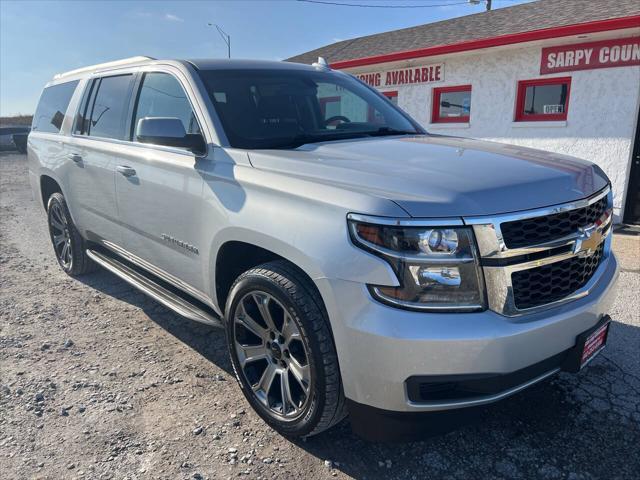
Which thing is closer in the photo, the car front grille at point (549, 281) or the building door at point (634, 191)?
the car front grille at point (549, 281)

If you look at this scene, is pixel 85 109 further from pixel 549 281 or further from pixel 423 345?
pixel 549 281

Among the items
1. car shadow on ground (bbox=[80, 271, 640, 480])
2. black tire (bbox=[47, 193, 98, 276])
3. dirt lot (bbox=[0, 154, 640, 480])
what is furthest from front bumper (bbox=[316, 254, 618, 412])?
black tire (bbox=[47, 193, 98, 276])

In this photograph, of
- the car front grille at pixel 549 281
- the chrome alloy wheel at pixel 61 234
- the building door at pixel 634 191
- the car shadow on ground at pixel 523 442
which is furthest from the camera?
the building door at pixel 634 191

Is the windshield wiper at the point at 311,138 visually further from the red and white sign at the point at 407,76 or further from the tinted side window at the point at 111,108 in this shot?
the red and white sign at the point at 407,76

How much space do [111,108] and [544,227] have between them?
Result: 355cm

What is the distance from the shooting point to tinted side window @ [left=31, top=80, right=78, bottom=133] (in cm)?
523

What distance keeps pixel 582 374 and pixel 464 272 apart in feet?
6.03

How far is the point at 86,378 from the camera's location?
338 centimetres

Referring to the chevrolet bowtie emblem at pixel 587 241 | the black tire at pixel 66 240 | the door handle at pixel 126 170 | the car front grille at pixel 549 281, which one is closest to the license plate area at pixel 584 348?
the car front grille at pixel 549 281

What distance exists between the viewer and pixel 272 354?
273 centimetres

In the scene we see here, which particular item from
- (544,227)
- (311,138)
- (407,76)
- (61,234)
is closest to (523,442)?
(544,227)

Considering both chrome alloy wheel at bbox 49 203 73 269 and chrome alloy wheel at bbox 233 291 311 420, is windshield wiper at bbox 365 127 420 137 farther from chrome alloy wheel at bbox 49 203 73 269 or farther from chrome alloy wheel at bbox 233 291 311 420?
chrome alloy wheel at bbox 49 203 73 269

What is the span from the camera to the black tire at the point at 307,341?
89.4 inches

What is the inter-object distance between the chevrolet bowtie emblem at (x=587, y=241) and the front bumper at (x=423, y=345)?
0.30 metres
